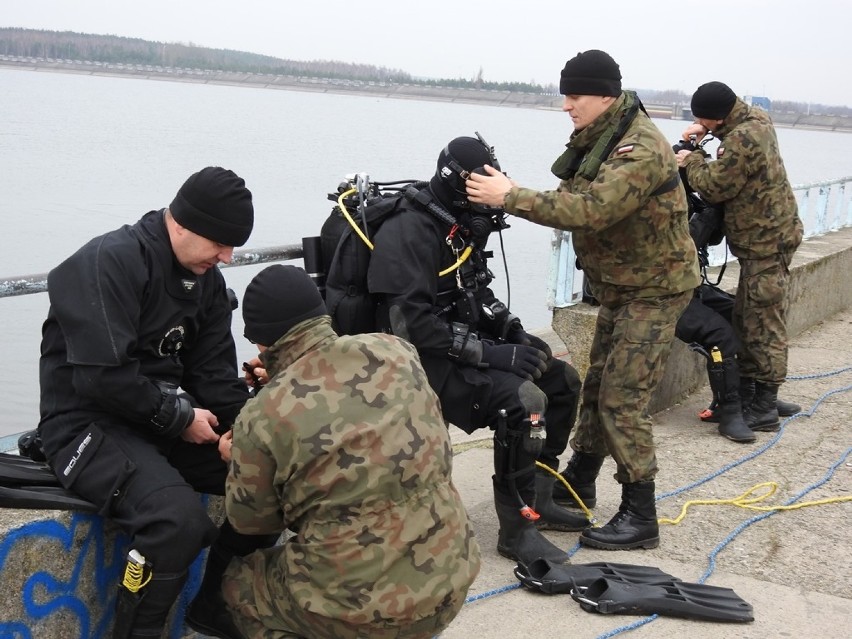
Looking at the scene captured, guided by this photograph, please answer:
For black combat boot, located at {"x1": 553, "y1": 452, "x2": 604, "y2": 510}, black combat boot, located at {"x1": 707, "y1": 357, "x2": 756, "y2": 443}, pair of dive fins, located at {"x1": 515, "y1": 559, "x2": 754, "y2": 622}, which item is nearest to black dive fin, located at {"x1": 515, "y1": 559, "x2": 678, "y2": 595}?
pair of dive fins, located at {"x1": 515, "y1": 559, "x2": 754, "y2": 622}

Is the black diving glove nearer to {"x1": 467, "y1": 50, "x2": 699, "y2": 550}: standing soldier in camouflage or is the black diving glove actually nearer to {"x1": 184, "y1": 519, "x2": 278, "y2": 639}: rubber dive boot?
{"x1": 467, "y1": 50, "x2": 699, "y2": 550}: standing soldier in camouflage

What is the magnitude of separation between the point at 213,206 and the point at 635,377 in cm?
221

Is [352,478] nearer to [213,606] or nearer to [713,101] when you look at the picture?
[213,606]

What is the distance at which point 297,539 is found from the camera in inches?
114

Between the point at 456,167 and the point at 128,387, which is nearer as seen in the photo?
the point at 128,387

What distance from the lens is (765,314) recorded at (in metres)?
6.53

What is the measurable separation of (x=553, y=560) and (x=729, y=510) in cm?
127

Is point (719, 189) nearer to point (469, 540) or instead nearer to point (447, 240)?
point (447, 240)

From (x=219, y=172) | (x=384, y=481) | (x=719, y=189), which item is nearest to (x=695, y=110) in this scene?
(x=719, y=189)

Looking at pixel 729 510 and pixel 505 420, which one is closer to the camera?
pixel 505 420

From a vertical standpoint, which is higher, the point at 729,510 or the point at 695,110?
the point at 695,110

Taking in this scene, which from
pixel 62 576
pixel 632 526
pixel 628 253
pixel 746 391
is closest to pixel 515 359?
pixel 628 253

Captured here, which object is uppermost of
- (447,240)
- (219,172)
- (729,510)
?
(219,172)

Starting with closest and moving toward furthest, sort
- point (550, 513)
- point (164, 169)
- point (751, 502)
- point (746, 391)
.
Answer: point (550, 513), point (751, 502), point (746, 391), point (164, 169)
